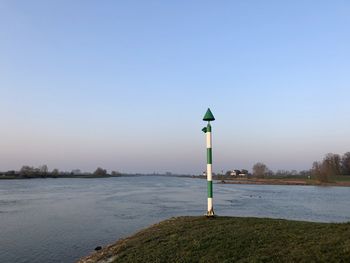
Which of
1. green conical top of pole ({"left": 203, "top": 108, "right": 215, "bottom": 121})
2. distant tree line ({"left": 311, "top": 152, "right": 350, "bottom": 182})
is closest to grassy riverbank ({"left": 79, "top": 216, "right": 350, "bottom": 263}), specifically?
green conical top of pole ({"left": 203, "top": 108, "right": 215, "bottom": 121})

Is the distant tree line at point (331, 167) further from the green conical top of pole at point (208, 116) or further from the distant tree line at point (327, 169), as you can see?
the green conical top of pole at point (208, 116)

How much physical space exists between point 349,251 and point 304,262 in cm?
105

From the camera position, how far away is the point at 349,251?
26.0 ft

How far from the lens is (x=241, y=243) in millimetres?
9602

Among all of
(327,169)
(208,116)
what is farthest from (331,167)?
(208,116)

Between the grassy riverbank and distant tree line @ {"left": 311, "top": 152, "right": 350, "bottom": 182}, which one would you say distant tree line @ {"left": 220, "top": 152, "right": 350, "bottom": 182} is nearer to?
distant tree line @ {"left": 311, "top": 152, "right": 350, "bottom": 182}

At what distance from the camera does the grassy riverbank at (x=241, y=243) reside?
8.27 m

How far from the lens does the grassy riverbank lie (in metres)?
8.27

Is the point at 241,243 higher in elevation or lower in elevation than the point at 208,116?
lower

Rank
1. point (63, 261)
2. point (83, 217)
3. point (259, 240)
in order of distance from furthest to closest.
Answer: point (83, 217) → point (63, 261) → point (259, 240)

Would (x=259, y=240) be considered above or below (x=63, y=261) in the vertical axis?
above

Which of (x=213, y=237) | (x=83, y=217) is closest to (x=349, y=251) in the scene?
(x=213, y=237)

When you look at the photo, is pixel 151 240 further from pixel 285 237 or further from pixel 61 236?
pixel 61 236

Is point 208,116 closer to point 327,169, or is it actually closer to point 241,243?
point 241,243
